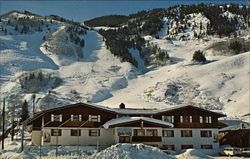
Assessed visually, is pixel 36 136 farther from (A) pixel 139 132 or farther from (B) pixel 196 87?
(B) pixel 196 87

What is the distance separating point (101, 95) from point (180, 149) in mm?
45902

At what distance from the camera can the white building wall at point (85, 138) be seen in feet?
149

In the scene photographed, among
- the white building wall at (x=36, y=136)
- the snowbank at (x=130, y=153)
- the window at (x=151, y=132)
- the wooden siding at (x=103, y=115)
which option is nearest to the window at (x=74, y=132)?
the wooden siding at (x=103, y=115)

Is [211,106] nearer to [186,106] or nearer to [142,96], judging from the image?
[142,96]

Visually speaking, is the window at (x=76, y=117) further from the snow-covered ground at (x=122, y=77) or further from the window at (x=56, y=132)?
the snow-covered ground at (x=122, y=77)

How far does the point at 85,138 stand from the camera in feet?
152

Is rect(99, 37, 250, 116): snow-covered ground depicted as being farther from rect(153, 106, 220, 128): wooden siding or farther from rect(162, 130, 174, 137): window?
rect(162, 130, 174, 137): window

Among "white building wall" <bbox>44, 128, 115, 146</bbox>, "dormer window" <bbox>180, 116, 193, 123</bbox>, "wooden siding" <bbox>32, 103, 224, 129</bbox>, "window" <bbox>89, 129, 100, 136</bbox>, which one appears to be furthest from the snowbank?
"dormer window" <bbox>180, 116, 193, 123</bbox>

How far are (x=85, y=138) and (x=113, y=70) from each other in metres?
67.7

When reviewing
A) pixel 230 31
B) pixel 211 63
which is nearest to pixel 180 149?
pixel 211 63

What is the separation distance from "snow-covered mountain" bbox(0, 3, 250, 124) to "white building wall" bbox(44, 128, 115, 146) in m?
31.1

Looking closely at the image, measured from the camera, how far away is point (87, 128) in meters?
46.7

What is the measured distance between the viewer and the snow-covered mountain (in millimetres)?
83812

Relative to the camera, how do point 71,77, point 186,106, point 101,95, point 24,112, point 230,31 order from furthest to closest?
point 230,31, point 71,77, point 101,95, point 24,112, point 186,106
